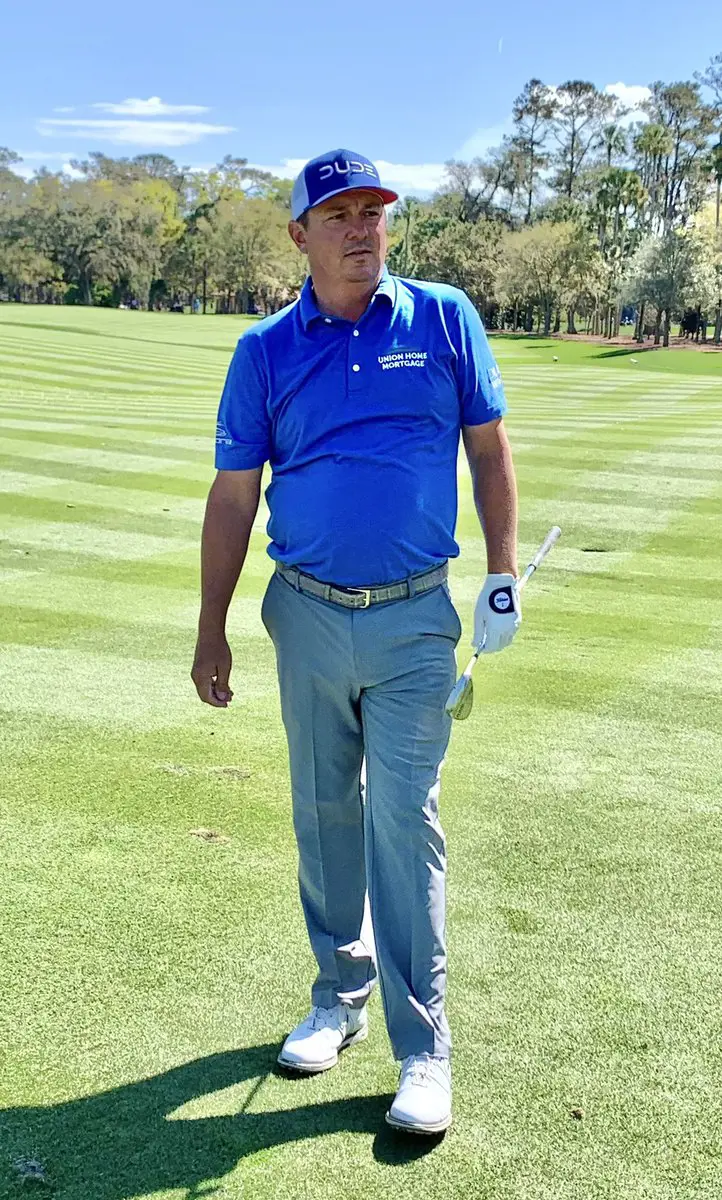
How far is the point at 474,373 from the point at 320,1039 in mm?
1861

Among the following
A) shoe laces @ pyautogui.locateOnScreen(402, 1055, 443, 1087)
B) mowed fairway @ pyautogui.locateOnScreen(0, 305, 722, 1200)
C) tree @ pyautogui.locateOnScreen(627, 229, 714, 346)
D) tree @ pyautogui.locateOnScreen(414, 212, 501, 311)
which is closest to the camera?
mowed fairway @ pyautogui.locateOnScreen(0, 305, 722, 1200)

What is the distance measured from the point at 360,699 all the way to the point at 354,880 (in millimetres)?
605

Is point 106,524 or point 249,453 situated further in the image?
point 106,524

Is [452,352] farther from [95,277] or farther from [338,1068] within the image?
[95,277]

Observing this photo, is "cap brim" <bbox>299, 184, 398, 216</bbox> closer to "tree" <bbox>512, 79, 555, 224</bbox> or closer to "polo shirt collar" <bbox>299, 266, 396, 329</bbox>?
"polo shirt collar" <bbox>299, 266, 396, 329</bbox>

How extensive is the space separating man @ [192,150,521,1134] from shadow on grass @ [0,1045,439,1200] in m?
0.13

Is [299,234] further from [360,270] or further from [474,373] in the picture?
[474,373]

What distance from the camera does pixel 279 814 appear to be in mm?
4965

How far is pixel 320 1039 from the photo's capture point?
11.0 feet

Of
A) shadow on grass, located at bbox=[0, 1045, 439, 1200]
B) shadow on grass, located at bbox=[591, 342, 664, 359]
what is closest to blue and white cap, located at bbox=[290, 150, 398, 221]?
shadow on grass, located at bbox=[0, 1045, 439, 1200]

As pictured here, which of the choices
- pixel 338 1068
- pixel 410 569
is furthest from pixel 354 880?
pixel 410 569

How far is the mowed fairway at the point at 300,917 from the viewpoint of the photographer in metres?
3.02

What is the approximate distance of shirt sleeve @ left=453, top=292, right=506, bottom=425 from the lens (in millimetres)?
3262

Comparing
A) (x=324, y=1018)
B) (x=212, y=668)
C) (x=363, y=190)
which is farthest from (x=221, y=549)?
(x=324, y=1018)
